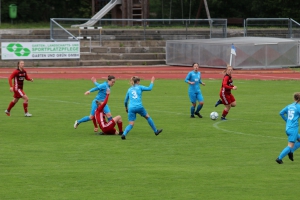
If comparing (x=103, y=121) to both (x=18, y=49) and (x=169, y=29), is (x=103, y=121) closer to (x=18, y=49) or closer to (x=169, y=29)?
(x=18, y=49)

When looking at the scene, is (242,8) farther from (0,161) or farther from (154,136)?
(0,161)

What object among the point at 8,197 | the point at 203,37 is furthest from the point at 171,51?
the point at 8,197

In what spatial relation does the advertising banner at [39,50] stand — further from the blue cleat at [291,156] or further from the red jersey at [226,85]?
the blue cleat at [291,156]

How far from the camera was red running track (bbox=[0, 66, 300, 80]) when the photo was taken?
1693 inches

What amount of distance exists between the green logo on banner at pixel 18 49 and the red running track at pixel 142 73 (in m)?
1.14

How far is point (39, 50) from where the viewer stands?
47.1 meters

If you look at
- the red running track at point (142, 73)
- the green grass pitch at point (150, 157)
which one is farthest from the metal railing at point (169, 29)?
the green grass pitch at point (150, 157)

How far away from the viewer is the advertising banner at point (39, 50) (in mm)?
46438

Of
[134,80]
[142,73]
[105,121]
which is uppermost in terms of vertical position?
[134,80]

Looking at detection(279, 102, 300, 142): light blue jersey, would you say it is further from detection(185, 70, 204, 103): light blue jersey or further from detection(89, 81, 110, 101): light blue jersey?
detection(185, 70, 204, 103): light blue jersey

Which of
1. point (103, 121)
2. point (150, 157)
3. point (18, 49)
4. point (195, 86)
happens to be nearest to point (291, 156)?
point (150, 157)

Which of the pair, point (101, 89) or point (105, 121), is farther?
point (101, 89)

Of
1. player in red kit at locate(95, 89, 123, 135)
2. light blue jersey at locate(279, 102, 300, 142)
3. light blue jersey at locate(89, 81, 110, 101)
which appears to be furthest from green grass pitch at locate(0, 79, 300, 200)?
light blue jersey at locate(89, 81, 110, 101)

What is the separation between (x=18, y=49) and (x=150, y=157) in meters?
31.3
